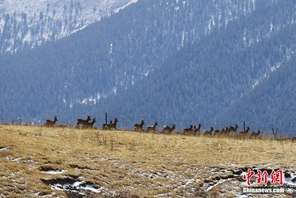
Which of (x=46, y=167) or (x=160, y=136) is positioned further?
(x=160, y=136)

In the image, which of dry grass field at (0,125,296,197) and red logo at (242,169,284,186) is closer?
dry grass field at (0,125,296,197)

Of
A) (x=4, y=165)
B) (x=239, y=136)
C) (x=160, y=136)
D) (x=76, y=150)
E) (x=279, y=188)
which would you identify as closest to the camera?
(x=4, y=165)

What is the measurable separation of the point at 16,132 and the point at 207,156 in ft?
30.3

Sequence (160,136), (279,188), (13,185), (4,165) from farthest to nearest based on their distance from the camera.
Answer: (160,136) → (279,188) → (4,165) → (13,185)

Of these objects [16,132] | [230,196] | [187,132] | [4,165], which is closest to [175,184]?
[230,196]

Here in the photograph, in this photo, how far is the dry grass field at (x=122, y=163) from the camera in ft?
101

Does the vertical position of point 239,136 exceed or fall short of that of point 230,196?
it exceeds it

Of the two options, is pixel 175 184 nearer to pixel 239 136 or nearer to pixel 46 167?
pixel 46 167

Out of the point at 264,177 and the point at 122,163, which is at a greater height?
the point at 122,163

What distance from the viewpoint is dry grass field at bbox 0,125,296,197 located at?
3079 centimetres

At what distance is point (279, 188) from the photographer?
33625 mm

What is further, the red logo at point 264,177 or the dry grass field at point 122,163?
the red logo at point 264,177

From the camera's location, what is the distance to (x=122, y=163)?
34.8 meters

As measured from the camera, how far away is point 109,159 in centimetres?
3525
